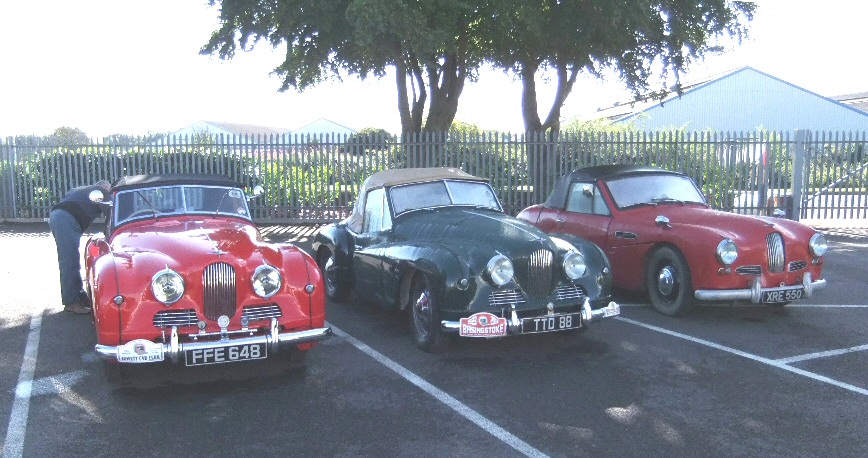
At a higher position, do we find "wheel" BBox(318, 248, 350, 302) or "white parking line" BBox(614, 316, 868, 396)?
"wheel" BBox(318, 248, 350, 302)

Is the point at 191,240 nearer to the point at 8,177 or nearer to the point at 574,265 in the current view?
the point at 574,265

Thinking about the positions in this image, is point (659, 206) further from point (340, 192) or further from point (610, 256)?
point (340, 192)

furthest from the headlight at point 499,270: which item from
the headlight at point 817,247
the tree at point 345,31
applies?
the tree at point 345,31

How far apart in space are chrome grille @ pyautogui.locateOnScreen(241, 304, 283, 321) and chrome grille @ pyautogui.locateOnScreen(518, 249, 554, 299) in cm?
207

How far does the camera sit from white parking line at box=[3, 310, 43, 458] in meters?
4.56

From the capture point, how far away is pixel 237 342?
17.6 ft

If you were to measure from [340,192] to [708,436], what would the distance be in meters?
13.5

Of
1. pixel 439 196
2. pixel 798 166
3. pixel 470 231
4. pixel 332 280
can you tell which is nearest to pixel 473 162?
pixel 798 166

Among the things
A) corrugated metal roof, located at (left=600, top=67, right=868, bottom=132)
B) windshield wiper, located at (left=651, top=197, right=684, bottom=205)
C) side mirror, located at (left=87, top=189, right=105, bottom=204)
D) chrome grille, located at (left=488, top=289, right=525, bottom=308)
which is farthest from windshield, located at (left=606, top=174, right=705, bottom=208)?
corrugated metal roof, located at (left=600, top=67, right=868, bottom=132)

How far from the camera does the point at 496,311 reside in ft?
20.4

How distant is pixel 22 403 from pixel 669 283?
242 inches

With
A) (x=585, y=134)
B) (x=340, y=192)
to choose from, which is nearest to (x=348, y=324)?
(x=340, y=192)

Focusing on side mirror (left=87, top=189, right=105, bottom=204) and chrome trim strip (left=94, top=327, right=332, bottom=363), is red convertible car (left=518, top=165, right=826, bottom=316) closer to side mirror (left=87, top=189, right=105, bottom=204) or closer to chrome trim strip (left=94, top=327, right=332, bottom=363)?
chrome trim strip (left=94, top=327, right=332, bottom=363)

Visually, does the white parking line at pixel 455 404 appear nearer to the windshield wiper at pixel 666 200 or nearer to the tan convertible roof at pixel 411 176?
the tan convertible roof at pixel 411 176
